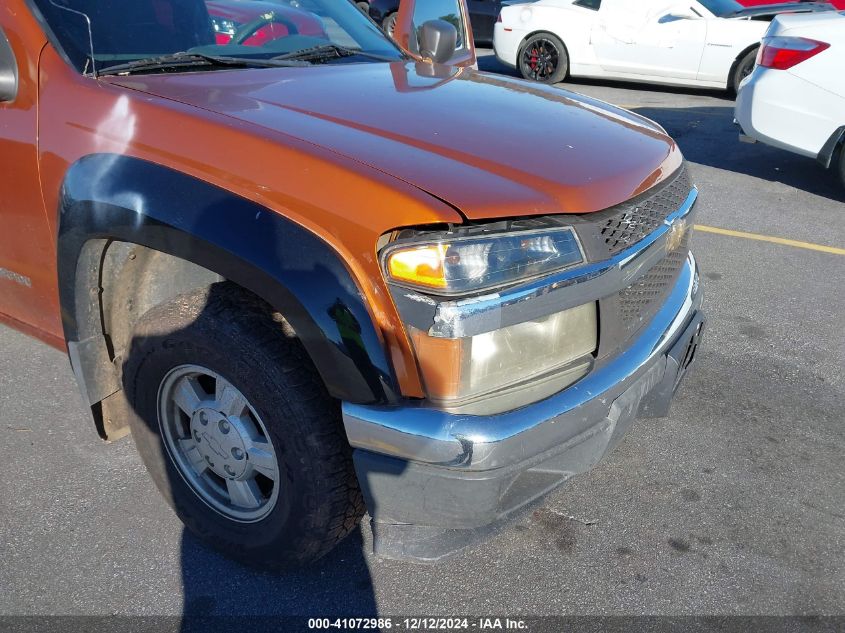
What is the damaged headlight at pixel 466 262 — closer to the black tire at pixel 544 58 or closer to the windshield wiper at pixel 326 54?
the windshield wiper at pixel 326 54

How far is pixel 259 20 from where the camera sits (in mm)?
3275

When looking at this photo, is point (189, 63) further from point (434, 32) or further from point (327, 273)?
point (434, 32)

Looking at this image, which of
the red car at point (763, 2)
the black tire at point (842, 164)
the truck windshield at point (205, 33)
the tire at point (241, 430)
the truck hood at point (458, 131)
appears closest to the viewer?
the truck hood at point (458, 131)

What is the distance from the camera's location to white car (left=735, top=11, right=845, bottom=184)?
19.9 ft

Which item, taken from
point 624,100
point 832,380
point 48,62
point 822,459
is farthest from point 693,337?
point 624,100

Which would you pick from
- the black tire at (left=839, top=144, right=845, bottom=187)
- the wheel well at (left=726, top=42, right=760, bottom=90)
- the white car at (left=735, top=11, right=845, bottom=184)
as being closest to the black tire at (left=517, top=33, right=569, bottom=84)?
the wheel well at (left=726, top=42, right=760, bottom=90)

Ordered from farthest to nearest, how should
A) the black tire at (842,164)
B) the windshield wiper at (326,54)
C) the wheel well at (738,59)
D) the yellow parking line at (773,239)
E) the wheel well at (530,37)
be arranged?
the wheel well at (530,37)
the wheel well at (738,59)
the black tire at (842,164)
the yellow parking line at (773,239)
the windshield wiper at (326,54)

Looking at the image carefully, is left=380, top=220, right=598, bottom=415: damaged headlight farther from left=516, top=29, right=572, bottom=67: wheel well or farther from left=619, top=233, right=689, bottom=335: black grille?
left=516, top=29, right=572, bottom=67: wheel well

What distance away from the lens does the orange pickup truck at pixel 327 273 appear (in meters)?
1.94

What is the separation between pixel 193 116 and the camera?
2199 millimetres

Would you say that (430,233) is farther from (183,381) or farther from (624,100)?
(624,100)

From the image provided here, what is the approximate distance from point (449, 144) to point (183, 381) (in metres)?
1.11

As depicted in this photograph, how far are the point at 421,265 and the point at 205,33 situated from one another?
160 cm

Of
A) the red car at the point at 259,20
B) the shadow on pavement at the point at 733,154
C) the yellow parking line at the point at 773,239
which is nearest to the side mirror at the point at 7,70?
the red car at the point at 259,20
